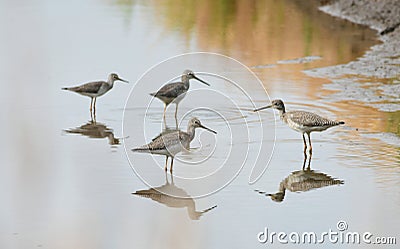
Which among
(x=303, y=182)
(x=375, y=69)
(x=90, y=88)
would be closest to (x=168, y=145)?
(x=303, y=182)

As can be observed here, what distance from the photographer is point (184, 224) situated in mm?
8266

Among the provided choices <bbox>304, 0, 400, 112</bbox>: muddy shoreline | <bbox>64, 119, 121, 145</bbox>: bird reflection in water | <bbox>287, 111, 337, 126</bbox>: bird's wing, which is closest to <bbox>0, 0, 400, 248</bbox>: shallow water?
<bbox>64, 119, 121, 145</bbox>: bird reflection in water

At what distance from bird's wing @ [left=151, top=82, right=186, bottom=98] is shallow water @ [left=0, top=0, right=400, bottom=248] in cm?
33

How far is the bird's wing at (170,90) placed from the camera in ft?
39.7

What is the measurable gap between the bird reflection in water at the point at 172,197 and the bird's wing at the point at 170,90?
2778 mm

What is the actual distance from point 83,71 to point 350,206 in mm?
7493

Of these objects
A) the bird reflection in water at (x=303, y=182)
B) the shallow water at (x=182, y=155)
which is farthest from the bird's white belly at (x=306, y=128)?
the bird reflection in water at (x=303, y=182)

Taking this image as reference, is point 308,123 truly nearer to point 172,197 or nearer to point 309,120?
point 309,120

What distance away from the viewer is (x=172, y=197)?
908cm

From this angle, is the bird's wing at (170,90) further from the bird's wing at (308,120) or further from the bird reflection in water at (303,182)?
the bird reflection in water at (303,182)

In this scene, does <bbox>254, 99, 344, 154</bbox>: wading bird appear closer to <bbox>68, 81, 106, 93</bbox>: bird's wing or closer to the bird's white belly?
the bird's white belly

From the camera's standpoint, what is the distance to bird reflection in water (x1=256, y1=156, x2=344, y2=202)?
9188 millimetres

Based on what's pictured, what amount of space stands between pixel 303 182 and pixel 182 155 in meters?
1.53

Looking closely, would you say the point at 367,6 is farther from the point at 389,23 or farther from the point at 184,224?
the point at 184,224
